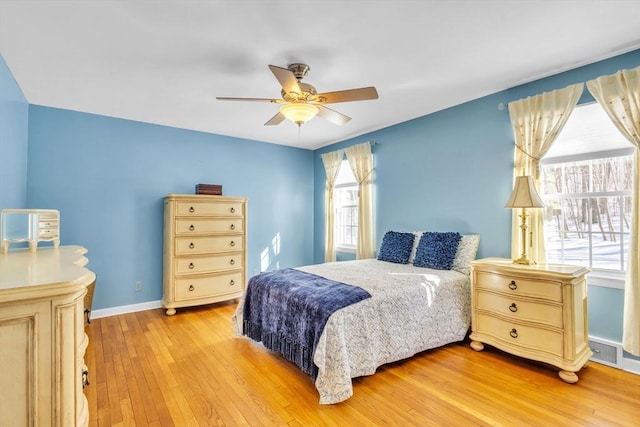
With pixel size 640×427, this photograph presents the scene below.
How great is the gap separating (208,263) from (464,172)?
329 centimetres

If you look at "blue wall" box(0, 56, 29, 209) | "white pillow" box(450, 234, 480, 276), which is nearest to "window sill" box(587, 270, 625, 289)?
"white pillow" box(450, 234, 480, 276)

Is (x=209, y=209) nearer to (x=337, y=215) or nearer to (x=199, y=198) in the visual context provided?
(x=199, y=198)

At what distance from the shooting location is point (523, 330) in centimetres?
242

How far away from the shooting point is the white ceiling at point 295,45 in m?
1.85

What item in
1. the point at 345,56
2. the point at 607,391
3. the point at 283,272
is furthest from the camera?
the point at 283,272

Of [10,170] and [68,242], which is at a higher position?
[10,170]

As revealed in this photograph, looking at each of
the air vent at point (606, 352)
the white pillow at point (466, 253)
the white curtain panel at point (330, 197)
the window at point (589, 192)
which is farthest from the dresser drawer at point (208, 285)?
the air vent at point (606, 352)

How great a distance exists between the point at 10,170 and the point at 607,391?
194 inches

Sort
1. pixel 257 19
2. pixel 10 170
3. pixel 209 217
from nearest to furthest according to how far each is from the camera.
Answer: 1. pixel 257 19
2. pixel 10 170
3. pixel 209 217

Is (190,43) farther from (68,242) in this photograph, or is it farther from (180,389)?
(68,242)

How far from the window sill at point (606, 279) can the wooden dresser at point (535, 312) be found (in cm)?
18

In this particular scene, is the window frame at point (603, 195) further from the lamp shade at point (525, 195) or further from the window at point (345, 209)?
the window at point (345, 209)

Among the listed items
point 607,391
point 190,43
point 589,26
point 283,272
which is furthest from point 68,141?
point 607,391

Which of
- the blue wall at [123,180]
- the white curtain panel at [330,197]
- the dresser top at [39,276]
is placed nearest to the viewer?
the dresser top at [39,276]
